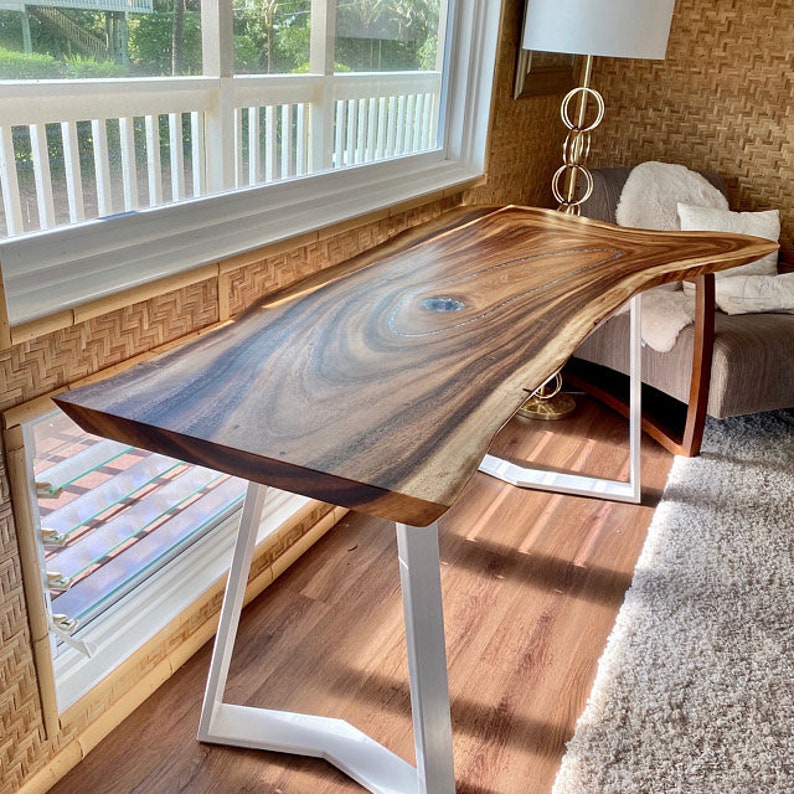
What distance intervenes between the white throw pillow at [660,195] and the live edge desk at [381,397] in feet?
4.08

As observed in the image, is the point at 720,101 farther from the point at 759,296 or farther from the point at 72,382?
the point at 72,382

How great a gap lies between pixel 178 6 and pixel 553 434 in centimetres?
170

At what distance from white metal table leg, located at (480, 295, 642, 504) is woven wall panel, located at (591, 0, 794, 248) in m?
1.39

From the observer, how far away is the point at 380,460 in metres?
0.88

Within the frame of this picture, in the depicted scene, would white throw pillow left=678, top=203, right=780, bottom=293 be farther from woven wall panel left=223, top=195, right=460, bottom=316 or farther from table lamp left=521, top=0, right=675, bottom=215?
woven wall panel left=223, top=195, right=460, bottom=316

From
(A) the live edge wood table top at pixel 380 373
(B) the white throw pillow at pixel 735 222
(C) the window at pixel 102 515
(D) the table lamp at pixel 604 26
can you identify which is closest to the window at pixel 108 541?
(C) the window at pixel 102 515

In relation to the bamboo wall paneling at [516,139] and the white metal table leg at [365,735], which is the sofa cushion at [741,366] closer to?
the bamboo wall paneling at [516,139]

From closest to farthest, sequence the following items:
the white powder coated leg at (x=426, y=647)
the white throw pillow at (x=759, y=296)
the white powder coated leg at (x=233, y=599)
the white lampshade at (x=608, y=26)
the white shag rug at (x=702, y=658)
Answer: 1. the white powder coated leg at (x=426, y=647)
2. the white powder coated leg at (x=233, y=599)
3. the white shag rug at (x=702, y=658)
4. the white lampshade at (x=608, y=26)
5. the white throw pillow at (x=759, y=296)

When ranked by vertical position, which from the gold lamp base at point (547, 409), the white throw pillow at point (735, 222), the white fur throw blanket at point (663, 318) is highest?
the white throw pillow at point (735, 222)

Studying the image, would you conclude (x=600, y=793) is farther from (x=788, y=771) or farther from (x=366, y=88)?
(x=366, y=88)

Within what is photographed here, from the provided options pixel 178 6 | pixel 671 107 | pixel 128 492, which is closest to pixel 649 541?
pixel 128 492

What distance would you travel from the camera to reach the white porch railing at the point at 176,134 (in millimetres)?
1616

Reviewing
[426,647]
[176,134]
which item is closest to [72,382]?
[426,647]

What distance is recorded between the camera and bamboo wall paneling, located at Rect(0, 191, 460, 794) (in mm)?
1145
